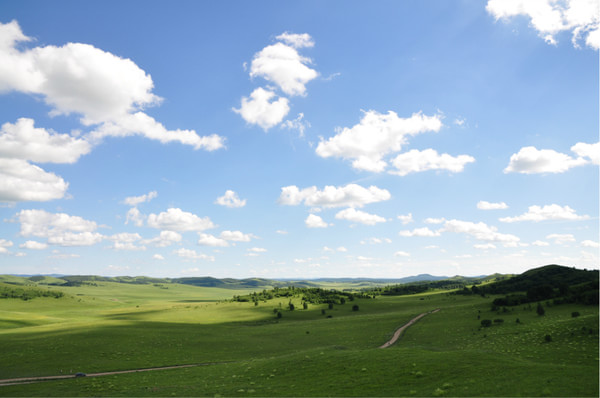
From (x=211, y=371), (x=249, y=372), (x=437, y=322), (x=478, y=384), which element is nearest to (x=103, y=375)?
(x=211, y=371)

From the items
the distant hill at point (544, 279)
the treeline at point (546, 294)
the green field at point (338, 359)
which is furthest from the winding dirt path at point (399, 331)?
the distant hill at point (544, 279)

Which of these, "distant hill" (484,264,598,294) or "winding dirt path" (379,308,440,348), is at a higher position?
"distant hill" (484,264,598,294)

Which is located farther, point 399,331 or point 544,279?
point 544,279

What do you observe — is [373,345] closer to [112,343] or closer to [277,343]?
[277,343]

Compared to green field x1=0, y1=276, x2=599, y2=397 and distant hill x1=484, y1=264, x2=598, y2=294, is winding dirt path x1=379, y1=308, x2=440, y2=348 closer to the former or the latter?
green field x1=0, y1=276, x2=599, y2=397

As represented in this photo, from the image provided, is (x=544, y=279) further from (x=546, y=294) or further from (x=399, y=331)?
(x=399, y=331)

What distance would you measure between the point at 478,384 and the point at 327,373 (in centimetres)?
1744

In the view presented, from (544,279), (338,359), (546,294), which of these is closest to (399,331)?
(338,359)

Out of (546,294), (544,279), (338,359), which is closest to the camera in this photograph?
(338,359)

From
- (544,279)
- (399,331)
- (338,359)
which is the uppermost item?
(338,359)

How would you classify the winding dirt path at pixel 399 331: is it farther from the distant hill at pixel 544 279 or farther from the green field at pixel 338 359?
the distant hill at pixel 544 279

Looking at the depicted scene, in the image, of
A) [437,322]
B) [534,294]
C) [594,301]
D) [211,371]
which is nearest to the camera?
[211,371]

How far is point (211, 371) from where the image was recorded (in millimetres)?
51531

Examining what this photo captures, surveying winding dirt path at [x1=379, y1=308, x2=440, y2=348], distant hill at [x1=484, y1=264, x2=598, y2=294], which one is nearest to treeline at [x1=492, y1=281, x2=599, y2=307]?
winding dirt path at [x1=379, y1=308, x2=440, y2=348]
